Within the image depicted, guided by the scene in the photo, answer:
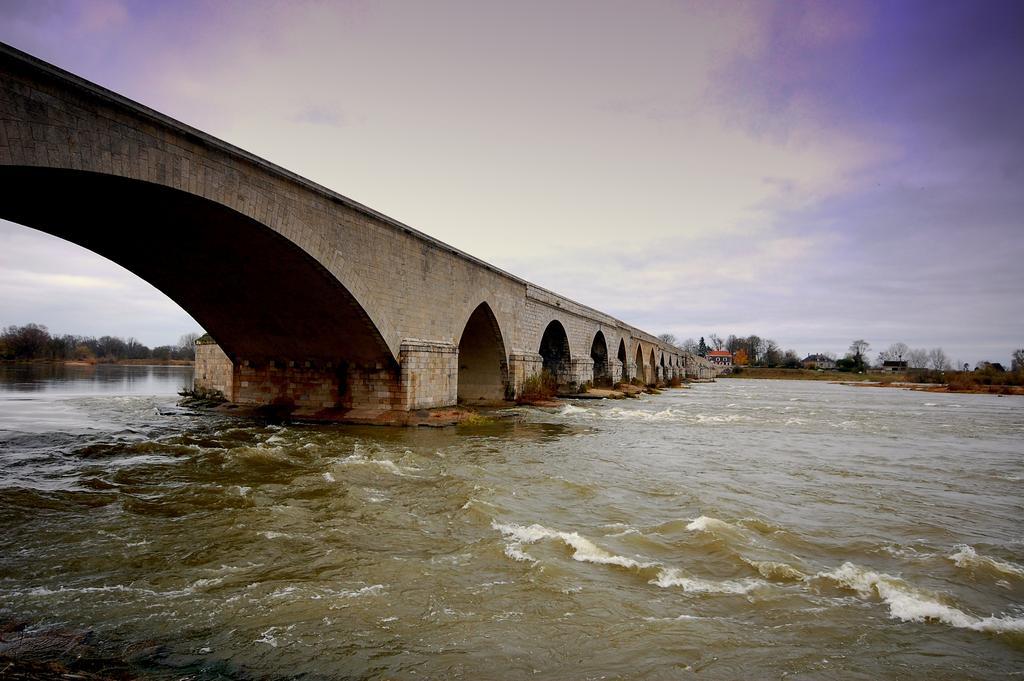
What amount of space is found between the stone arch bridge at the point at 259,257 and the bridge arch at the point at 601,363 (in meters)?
15.8

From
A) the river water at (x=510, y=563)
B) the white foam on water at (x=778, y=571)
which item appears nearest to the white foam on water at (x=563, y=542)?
the river water at (x=510, y=563)

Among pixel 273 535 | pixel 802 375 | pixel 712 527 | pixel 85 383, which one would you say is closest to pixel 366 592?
pixel 273 535

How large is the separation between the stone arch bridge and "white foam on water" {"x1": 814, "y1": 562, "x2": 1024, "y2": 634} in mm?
11404

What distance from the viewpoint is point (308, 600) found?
4348 millimetres

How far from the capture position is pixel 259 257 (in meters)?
14.3

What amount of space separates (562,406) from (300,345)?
11843 millimetres

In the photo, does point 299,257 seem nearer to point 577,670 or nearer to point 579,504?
point 579,504

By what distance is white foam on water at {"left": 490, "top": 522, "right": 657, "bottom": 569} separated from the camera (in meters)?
5.47

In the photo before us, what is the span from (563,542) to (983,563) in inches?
169

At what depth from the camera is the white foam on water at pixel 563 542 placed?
17.9 ft

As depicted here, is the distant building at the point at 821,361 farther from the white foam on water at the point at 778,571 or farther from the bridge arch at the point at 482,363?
the white foam on water at the point at 778,571

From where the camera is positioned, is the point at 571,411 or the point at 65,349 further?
the point at 65,349

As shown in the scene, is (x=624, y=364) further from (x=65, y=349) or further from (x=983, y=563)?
(x=65, y=349)

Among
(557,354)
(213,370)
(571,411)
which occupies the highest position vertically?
(557,354)
